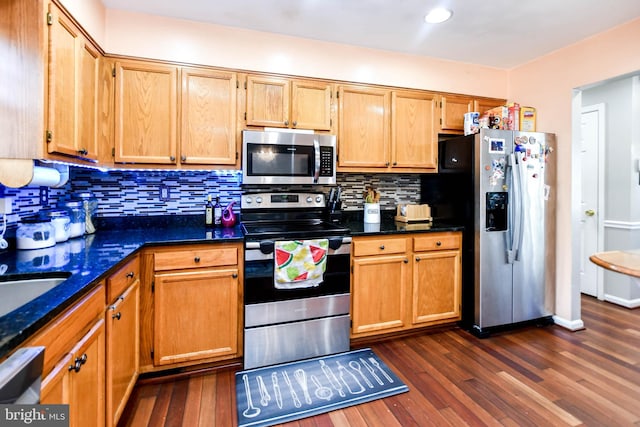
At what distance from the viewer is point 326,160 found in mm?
2562

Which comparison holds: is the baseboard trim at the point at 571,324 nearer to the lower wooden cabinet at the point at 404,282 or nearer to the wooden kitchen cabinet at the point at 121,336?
the lower wooden cabinet at the point at 404,282

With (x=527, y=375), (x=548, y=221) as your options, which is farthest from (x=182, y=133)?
(x=548, y=221)

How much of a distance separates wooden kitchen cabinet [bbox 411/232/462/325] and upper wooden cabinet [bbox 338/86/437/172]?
0.72 metres

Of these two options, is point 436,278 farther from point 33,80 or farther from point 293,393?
point 33,80

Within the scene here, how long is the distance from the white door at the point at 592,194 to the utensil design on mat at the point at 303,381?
3.43 metres

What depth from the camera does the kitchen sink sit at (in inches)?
46.8

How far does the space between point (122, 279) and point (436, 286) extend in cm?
230

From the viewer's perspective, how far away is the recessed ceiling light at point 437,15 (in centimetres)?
220

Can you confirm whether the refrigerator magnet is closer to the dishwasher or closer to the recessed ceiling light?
the recessed ceiling light

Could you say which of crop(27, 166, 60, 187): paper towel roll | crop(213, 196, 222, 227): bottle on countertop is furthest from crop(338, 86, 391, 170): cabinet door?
crop(27, 166, 60, 187): paper towel roll

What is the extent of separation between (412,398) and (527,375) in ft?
2.83

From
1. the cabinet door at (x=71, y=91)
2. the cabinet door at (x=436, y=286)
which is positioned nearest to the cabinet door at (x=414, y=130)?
the cabinet door at (x=436, y=286)

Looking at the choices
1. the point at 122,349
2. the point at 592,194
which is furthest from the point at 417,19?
the point at 592,194

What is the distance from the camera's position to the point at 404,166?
291 centimetres
